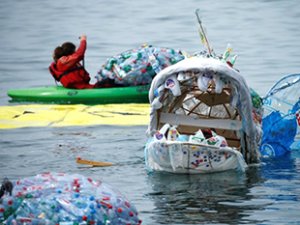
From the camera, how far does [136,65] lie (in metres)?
19.1

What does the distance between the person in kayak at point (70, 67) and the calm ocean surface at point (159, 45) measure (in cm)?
137

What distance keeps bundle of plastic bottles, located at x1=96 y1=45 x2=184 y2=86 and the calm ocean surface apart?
7.07 ft

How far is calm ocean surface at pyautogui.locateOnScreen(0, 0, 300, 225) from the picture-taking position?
12188mm

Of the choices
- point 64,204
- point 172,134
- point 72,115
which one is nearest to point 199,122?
point 172,134

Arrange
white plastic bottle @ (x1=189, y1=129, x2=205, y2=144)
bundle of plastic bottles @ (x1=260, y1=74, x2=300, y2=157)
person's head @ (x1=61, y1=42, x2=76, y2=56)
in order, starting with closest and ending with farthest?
1. white plastic bottle @ (x1=189, y1=129, x2=205, y2=144)
2. bundle of plastic bottles @ (x1=260, y1=74, x2=300, y2=157)
3. person's head @ (x1=61, y1=42, x2=76, y2=56)

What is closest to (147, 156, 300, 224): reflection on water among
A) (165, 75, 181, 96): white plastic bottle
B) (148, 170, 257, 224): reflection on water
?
(148, 170, 257, 224): reflection on water

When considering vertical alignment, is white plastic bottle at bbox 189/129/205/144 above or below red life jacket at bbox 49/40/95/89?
below

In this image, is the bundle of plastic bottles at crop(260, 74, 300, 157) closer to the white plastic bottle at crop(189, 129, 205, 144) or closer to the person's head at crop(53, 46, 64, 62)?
the white plastic bottle at crop(189, 129, 205, 144)

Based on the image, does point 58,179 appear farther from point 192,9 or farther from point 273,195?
point 192,9

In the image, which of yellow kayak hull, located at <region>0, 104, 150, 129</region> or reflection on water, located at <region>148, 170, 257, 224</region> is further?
yellow kayak hull, located at <region>0, 104, 150, 129</region>

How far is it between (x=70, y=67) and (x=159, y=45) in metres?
9.60

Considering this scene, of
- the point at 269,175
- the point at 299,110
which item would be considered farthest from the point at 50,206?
the point at 299,110

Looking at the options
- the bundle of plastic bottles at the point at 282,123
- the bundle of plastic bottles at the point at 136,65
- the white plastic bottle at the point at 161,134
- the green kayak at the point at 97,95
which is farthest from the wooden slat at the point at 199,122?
the green kayak at the point at 97,95

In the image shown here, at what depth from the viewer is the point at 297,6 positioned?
1407 inches
